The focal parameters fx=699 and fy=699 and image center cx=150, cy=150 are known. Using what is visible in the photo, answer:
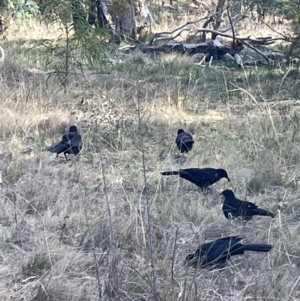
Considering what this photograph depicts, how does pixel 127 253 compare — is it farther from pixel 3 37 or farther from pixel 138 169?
pixel 3 37

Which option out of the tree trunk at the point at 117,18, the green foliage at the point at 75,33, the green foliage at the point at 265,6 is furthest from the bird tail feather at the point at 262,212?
the green foliage at the point at 265,6

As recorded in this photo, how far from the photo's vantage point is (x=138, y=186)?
5438 mm

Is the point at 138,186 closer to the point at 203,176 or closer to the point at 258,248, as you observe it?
the point at 203,176

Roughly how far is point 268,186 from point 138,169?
1140mm

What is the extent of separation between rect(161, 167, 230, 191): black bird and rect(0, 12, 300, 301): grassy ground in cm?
11

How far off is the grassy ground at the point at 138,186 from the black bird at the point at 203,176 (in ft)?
0.38

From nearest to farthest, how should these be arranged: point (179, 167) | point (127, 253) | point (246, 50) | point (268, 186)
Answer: point (127, 253)
point (268, 186)
point (179, 167)
point (246, 50)

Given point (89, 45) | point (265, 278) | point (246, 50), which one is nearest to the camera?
point (265, 278)

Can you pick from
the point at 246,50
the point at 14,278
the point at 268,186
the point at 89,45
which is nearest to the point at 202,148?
the point at 268,186

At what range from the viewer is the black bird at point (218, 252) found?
3761 millimetres

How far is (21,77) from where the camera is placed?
925cm

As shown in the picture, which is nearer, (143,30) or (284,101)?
(284,101)

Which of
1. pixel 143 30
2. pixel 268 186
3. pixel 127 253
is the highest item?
pixel 127 253

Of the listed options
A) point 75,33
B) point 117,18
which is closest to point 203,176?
point 75,33
